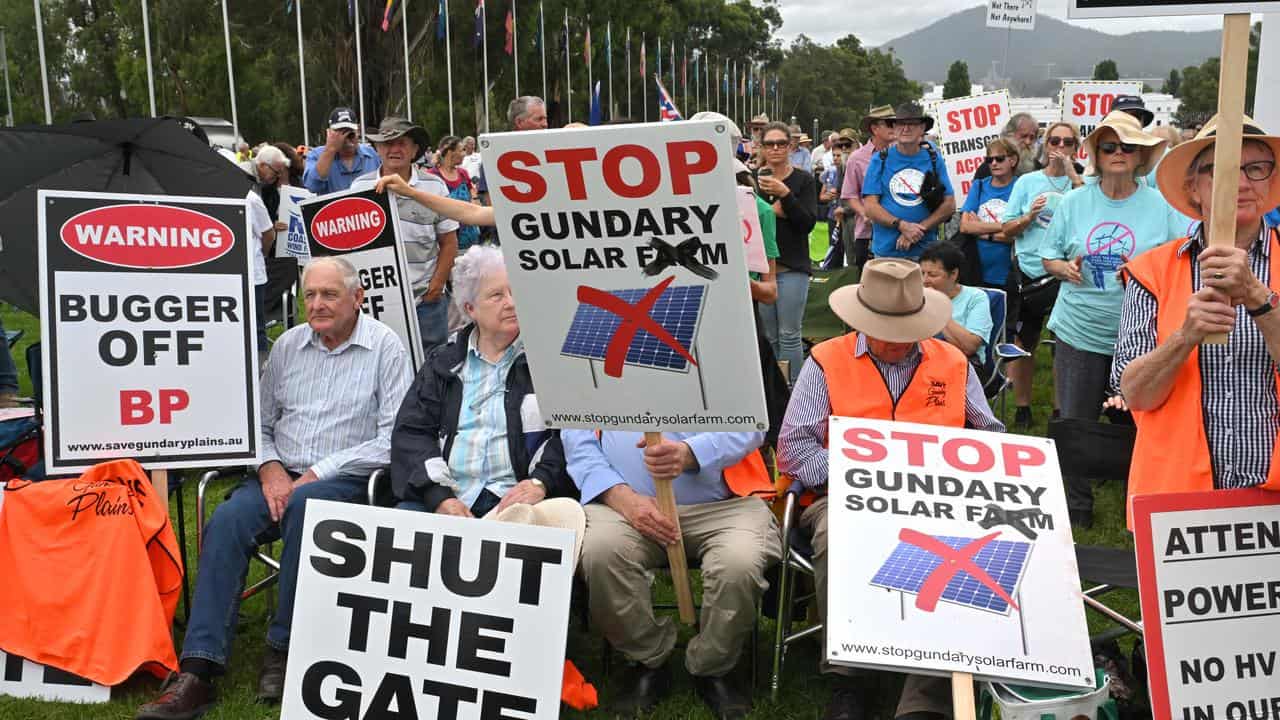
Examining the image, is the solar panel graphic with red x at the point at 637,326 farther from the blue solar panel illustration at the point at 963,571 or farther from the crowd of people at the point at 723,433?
the blue solar panel illustration at the point at 963,571

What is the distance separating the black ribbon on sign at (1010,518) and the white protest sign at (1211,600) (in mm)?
278

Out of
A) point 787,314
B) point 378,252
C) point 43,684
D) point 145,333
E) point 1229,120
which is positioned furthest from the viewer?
point 787,314

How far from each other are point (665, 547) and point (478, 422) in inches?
35.6

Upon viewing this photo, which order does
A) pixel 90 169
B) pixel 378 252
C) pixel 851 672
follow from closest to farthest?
pixel 851 672 < pixel 378 252 < pixel 90 169

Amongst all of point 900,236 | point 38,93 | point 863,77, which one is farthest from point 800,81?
point 900,236

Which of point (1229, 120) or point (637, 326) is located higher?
point (1229, 120)

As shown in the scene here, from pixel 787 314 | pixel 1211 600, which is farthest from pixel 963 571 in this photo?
pixel 787 314

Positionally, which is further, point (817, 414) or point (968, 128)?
point (968, 128)

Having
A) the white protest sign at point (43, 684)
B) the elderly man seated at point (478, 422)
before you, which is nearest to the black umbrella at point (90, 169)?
the elderly man seated at point (478, 422)

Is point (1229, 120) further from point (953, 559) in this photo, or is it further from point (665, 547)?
point (665, 547)

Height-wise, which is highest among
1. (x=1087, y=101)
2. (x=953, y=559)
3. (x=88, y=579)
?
(x=1087, y=101)

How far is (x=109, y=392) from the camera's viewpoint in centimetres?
446

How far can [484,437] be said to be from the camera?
4512mm

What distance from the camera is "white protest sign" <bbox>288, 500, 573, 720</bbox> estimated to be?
11.3 ft
